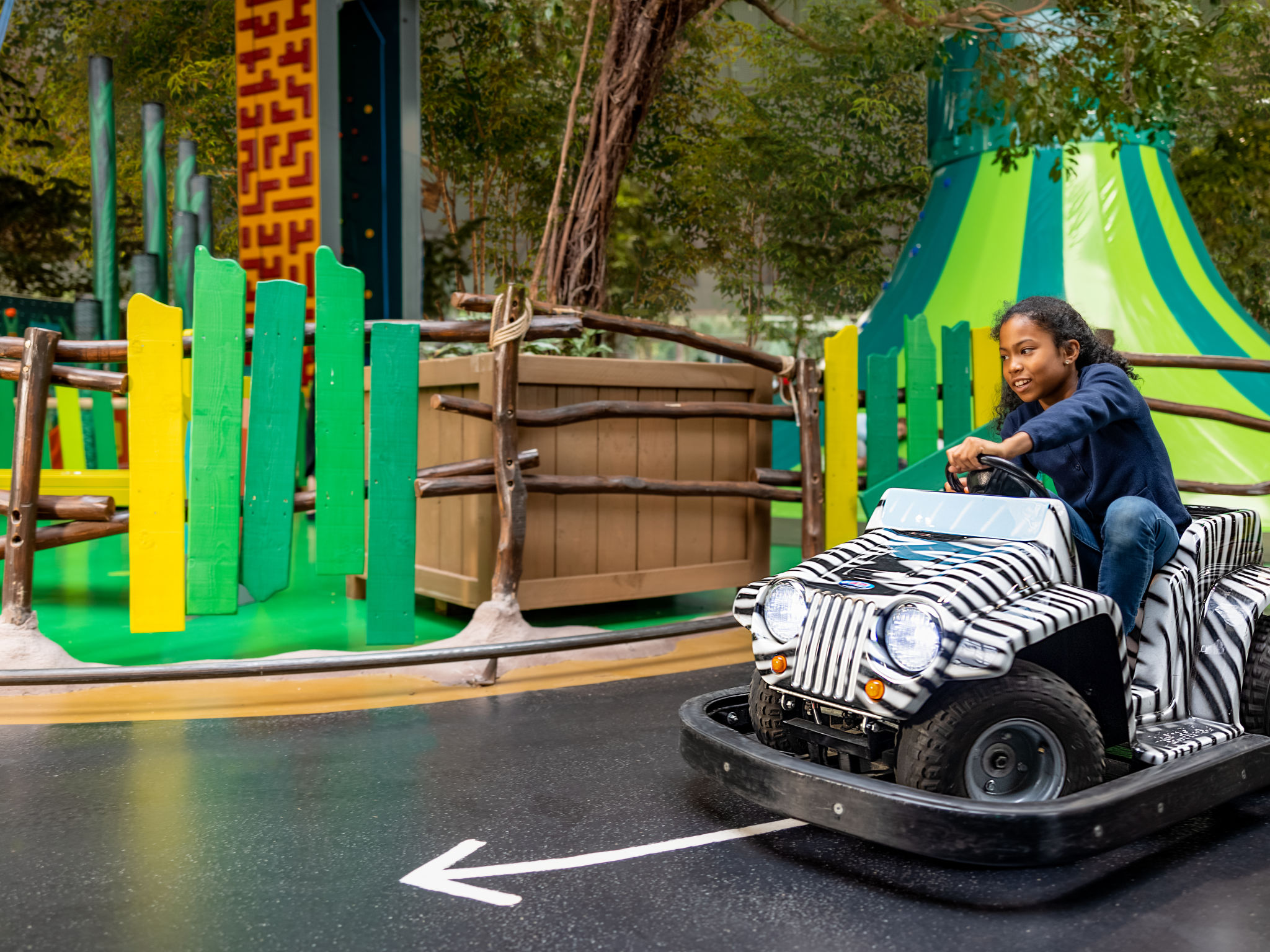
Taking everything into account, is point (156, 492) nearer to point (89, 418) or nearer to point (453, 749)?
point (453, 749)

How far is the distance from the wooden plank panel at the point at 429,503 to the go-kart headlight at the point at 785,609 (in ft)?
9.64

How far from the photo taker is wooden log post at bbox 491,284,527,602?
4.67 meters

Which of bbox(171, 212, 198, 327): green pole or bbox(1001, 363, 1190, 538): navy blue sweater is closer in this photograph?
bbox(1001, 363, 1190, 538): navy blue sweater

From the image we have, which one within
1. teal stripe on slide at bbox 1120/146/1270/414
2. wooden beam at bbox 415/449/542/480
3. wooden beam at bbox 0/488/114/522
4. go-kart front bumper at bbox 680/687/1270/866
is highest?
teal stripe on slide at bbox 1120/146/1270/414

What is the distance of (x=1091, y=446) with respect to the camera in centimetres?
309

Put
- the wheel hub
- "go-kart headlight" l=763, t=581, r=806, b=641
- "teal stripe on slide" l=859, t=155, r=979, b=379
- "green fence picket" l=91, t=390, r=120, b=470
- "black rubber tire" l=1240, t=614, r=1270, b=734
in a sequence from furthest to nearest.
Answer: "teal stripe on slide" l=859, t=155, r=979, b=379 → "green fence picket" l=91, t=390, r=120, b=470 → "black rubber tire" l=1240, t=614, r=1270, b=734 → "go-kart headlight" l=763, t=581, r=806, b=641 → the wheel hub

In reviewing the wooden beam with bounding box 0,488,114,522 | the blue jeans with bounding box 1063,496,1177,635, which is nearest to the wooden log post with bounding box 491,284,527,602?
the wooden beam with bounding box 0,488,114,522

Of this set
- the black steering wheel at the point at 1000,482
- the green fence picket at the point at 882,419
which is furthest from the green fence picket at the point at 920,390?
the black steering wheel at the point at 1000,482

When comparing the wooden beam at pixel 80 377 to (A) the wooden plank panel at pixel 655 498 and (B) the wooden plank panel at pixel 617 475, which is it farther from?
(A) the wooden plank panel at pixel 655 498

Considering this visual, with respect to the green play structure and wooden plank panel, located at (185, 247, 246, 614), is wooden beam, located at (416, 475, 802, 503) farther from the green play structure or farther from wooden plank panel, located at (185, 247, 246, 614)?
the green play structure

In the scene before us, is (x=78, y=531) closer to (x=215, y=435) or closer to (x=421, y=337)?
(x=215, y=435)

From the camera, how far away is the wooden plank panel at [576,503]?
17.1 ft

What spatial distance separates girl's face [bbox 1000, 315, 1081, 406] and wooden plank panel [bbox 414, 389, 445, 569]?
3.12 metres

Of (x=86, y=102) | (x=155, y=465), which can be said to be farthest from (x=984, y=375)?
(x=86, y=102)
